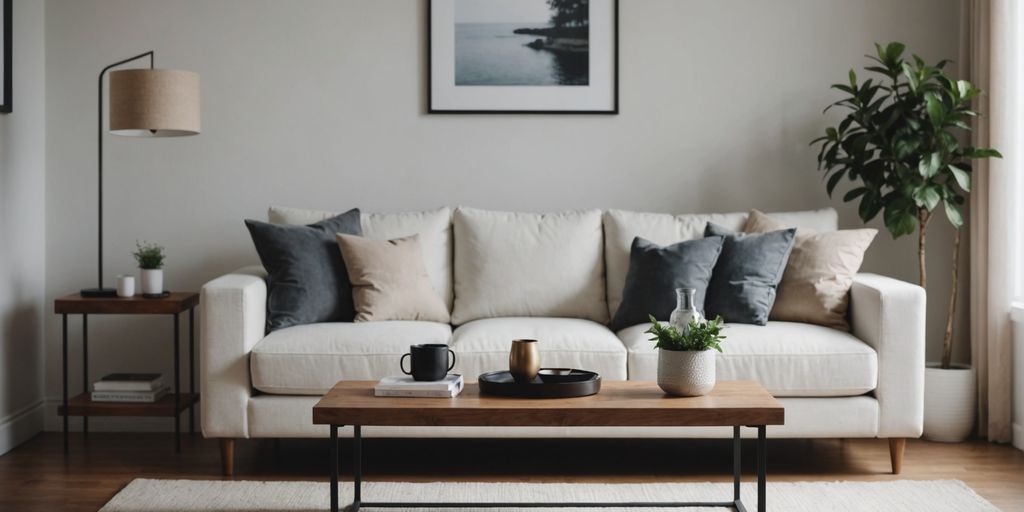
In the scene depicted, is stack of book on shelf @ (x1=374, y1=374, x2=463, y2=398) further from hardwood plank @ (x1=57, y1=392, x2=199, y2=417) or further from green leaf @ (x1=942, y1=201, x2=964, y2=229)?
green leaf @ (x1=942, y1=201, x2=964, y2=229)

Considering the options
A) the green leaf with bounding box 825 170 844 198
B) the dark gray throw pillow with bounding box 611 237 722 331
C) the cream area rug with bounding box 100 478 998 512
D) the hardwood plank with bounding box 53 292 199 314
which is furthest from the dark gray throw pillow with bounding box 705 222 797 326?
the hardwood plank with bounding box 53 292 199 314

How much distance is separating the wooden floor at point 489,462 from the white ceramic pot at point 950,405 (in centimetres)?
6

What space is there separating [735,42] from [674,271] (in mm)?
1340

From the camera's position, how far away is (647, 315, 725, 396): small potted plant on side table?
2.52 meters

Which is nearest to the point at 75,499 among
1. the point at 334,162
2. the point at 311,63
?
the point at 334,162

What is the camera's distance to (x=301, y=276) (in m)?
3.59

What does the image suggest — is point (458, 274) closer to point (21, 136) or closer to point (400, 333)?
point (400, 333)

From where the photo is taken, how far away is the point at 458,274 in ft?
13.0

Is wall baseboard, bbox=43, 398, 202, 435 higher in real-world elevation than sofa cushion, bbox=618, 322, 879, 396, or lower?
lower

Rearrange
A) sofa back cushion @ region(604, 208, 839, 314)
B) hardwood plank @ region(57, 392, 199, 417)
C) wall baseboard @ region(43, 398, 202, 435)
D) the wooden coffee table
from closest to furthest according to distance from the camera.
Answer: the wooden coffee table, hardwood plank @ region(57, 392, 199, 417), sofa back cushion @ region(604, 208, 839, 314), wall baseboard @ region(43, 398, 202, 435)

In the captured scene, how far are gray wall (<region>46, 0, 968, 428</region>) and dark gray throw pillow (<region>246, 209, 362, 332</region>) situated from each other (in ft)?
2.30

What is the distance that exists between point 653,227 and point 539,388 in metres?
1.59

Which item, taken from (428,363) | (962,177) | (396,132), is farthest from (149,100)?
(962,177)

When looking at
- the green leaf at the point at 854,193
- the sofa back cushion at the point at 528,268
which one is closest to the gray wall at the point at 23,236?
the sofa back cushion at the point at 528,268
